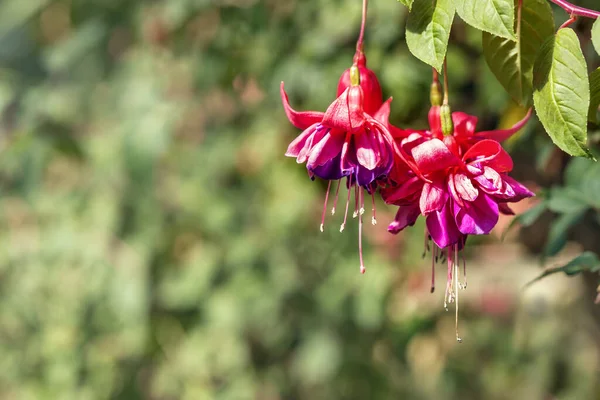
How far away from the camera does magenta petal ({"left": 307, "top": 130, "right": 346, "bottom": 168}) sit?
53 centimetres

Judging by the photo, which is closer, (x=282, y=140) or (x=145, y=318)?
(x=282, y=140)

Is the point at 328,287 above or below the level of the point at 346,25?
below

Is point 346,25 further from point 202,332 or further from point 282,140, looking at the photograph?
point 202,332

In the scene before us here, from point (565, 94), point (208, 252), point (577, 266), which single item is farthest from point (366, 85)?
point (208, 252)

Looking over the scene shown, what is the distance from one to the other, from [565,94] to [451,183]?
0.10 m

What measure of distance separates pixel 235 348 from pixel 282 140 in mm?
585

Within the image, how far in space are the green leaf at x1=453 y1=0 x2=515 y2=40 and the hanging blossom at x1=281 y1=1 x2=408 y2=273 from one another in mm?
92

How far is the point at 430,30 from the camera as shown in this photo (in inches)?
19.5

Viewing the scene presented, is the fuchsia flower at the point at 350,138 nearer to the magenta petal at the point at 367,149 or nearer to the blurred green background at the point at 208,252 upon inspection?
the magenta petal at the point at 367,149

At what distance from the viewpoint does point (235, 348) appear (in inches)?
73.5

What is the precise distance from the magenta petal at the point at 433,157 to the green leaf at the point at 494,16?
83 millimetres

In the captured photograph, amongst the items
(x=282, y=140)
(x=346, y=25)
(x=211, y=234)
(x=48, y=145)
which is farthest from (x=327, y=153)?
(x=211, y=234)

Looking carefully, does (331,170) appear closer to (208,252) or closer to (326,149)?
(326,149)

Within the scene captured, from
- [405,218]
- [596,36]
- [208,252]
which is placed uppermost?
[596,36]
